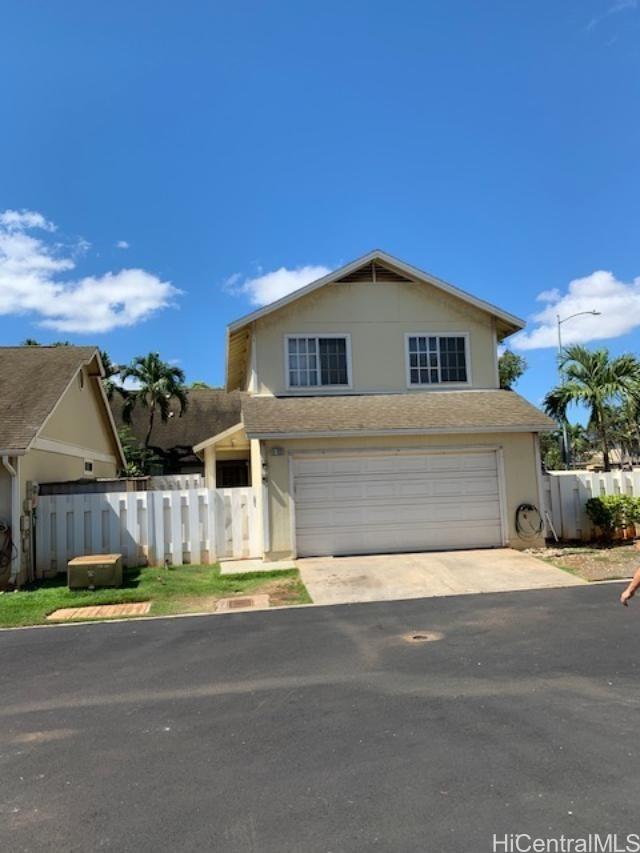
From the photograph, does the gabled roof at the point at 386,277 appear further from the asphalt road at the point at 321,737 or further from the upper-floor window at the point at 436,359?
the asphalt road at the point at 321,737

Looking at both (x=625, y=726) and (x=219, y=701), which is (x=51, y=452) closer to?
(x=219, y=701)

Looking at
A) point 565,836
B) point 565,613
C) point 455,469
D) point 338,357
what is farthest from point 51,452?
point 565,836

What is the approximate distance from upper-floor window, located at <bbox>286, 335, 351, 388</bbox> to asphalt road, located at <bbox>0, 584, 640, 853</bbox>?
8.38m

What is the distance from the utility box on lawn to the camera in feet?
35.8

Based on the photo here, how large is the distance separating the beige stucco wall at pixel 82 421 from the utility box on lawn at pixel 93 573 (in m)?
3.75

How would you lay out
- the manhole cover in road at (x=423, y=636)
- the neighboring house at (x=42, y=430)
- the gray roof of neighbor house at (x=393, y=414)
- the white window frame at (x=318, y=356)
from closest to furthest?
the manhole cover in road at (x=423, y=636)
the neighboring house at (x=42, y=430)
the gray roof of neighbor house at (x=393, y=414)
the white window frame at (x=318, y=356)

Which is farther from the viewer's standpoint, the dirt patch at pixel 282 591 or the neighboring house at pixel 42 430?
the neighboring house at pixel 42 430

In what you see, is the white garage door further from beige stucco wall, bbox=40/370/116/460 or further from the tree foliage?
the tree foliage

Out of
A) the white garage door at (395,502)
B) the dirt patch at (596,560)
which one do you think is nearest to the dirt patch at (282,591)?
the white garage door at (395,502)

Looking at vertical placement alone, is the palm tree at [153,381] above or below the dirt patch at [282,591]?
above

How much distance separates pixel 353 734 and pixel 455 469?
9.79 m

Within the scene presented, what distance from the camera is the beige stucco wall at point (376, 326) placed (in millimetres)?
15359

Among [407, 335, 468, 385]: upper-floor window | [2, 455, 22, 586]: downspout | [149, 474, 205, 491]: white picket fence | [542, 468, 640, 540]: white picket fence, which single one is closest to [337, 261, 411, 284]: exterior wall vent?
[407, 335, 468, 385]: upper-floor window

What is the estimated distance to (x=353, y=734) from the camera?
4.68 meters
